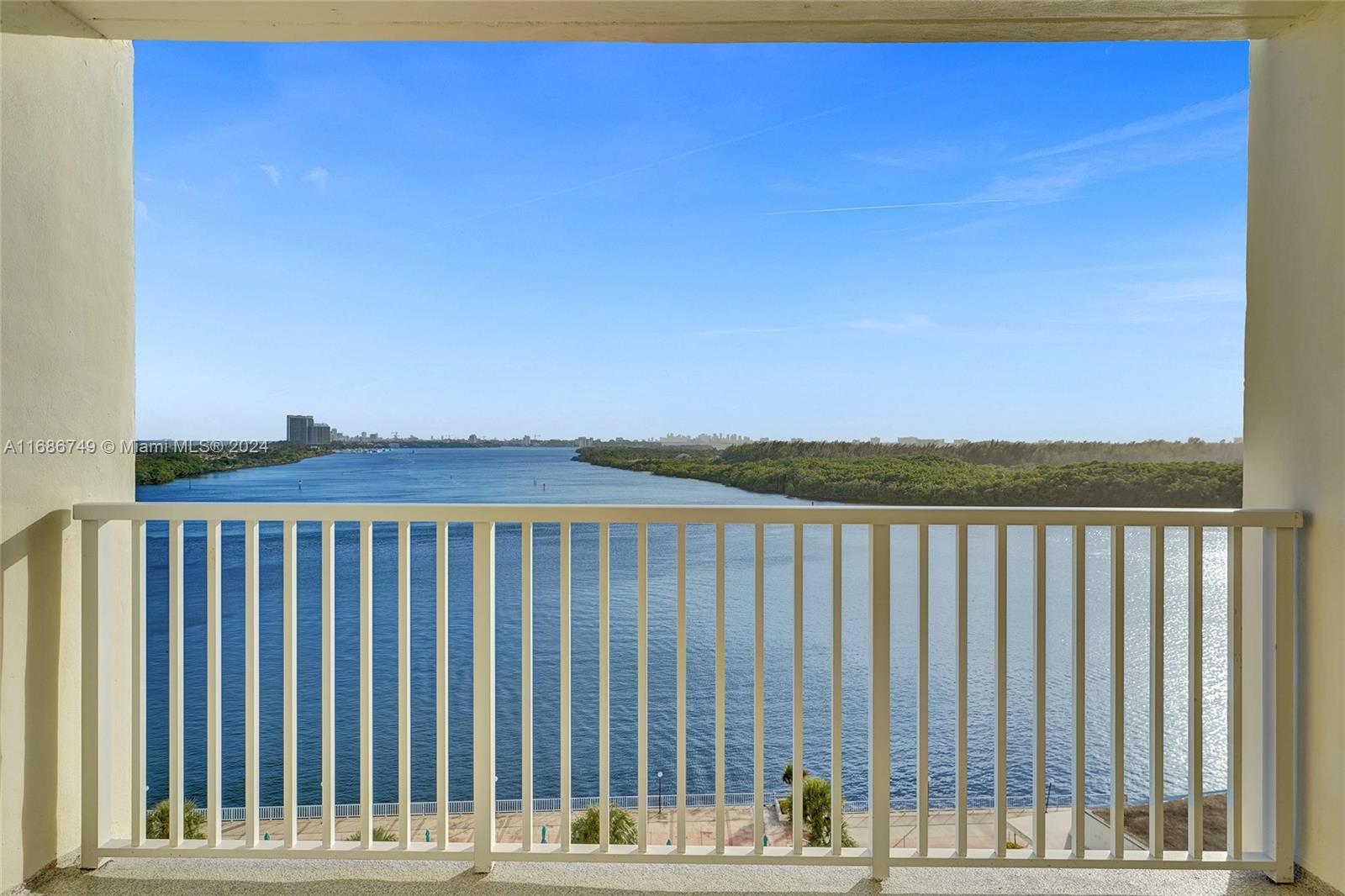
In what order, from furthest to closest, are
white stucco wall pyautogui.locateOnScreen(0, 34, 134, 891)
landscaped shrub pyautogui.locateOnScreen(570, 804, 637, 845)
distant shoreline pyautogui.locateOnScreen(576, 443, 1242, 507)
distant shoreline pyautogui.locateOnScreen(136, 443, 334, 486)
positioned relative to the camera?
landscaped shrub pyautogui.locateOnScreen(570, 804, 637, 845) → distant shoreline pyautogui.locateOnScreen(576, 443, 1242, 507) → distant shoreline pyautogui.locateOnScreen(136, 443, 334, 486) → white stucco wall pyautogui.locateOnScreen(0, 34, 134, 891)

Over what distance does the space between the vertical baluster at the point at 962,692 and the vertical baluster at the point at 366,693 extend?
149cm

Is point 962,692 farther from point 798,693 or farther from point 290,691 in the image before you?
point 290,691

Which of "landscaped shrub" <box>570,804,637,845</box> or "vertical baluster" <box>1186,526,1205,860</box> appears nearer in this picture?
"vertical baluster" <box>1186,526,1205,860</box>

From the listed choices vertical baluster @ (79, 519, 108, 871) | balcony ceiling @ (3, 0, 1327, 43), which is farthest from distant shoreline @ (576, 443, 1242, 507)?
vertical baluster @ (79, 519, 108, 871)

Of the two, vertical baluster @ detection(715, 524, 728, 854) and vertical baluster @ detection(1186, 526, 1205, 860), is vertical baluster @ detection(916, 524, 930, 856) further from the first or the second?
vertical baluster @ detection(1186, 526, 1205, 860)

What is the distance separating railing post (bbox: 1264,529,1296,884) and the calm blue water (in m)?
1.78

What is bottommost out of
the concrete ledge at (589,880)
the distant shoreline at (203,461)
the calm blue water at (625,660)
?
the calm blue water at (625,660)

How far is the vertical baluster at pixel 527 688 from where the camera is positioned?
175 centimetres

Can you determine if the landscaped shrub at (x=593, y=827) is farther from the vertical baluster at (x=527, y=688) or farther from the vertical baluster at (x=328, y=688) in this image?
the vertical baluster at (x=328, y=688)

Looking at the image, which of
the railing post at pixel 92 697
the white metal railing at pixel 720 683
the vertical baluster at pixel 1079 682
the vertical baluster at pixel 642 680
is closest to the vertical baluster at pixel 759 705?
the white metal railing at pixel 720 683

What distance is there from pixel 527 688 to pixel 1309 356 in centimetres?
213

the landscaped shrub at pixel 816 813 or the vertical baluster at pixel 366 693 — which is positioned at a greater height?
the vertical baluster at pixel 366 693

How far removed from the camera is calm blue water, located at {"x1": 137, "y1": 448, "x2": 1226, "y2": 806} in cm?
405

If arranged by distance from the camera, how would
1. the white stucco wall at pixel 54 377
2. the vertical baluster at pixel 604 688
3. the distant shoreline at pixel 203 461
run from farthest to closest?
the distant shoreline at pixel 203 461, the vertical baluster at pixel 604 688, the white stucco wall at pixel 54 377
